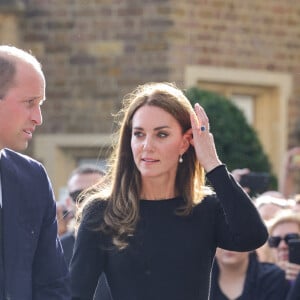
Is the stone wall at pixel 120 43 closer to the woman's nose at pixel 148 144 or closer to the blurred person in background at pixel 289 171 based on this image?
the blurred person in background at pixel 289 171

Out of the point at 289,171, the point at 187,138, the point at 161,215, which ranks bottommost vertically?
the point at 289,171

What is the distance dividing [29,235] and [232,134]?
Result: 7938 mm

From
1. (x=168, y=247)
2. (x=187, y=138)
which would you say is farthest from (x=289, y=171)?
(x=168, y=247)

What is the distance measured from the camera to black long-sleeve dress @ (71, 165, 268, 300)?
598cm

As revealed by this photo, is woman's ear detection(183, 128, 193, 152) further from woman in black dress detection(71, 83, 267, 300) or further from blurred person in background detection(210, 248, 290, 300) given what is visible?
Answer: blurred person in background detection(210, 248, 290, 300)

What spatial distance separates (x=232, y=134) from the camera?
13398 mm

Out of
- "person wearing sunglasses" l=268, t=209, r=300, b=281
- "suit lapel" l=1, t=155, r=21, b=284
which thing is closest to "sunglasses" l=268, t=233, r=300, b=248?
"person wearing sunglasses" l=268, t=209, r=300, b=281

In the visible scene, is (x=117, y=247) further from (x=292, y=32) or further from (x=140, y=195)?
(x=292, y=32)

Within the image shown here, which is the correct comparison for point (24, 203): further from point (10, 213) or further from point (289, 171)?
point (289, 171)

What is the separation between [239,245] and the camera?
6.14 meters

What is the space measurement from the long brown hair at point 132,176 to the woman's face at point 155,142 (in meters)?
0.04

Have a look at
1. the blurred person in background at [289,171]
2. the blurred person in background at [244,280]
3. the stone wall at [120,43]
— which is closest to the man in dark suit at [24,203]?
the blurred person in background at [244,280]

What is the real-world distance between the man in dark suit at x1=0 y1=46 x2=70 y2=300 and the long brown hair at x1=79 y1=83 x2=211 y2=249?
39 centimetres

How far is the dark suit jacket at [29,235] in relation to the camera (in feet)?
18.1
